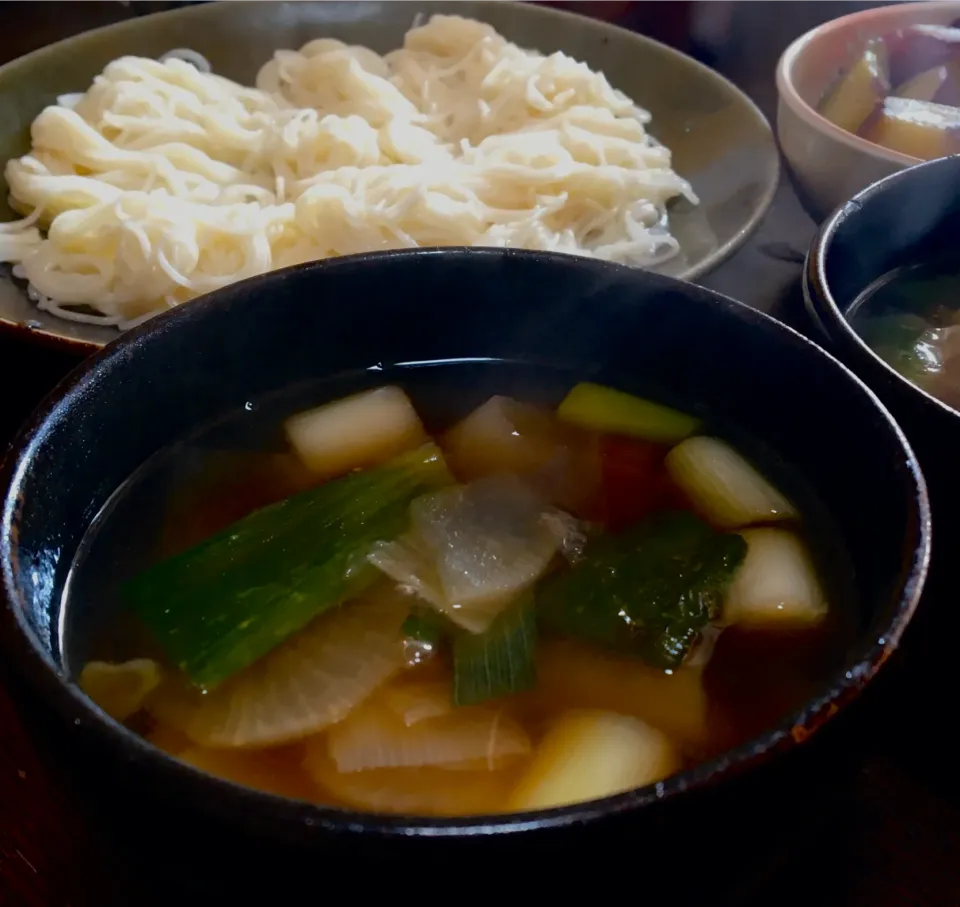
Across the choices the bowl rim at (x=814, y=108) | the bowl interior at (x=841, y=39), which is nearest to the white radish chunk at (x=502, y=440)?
the bowl rim at (x=814, y=108)

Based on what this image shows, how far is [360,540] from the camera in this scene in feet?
2.74

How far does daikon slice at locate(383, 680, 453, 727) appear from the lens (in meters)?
0.73

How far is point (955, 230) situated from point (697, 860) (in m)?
1.00

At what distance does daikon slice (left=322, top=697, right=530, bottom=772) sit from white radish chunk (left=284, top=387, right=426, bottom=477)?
297mm

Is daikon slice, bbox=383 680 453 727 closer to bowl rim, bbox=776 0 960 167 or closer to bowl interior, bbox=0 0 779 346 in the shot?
bowl interior, bbox=0 0 779 346

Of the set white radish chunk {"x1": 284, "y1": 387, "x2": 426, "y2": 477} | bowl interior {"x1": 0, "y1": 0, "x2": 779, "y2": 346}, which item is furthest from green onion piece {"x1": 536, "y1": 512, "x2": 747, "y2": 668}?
bowl interior {"x1": 0, "y1": 0, "x2": 779, "y2": 346}

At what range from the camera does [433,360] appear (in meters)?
1.04

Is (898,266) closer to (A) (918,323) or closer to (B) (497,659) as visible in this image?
(A) (918,323)

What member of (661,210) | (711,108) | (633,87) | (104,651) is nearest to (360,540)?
(104,651)

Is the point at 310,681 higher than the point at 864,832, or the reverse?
the point at 310,681

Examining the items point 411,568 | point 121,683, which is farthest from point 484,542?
point 121,683

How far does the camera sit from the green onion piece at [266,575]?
0.75 metres

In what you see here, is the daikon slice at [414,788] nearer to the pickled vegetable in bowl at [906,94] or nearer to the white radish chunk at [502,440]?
the white radish chunk at [502,440]

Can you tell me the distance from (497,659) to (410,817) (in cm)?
31
